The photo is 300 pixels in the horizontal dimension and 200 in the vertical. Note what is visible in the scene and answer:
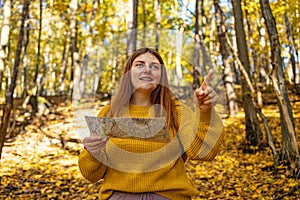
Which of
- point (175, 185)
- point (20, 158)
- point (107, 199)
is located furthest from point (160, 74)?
point (20, 158)

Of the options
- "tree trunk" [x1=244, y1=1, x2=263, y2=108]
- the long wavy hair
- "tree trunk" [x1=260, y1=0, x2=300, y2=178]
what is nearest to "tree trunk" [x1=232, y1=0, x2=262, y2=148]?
"tree trunk" [x1=244, y1=1, x2=263, y2=108]

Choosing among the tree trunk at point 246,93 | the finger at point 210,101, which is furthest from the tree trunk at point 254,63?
the finger at point 210,101

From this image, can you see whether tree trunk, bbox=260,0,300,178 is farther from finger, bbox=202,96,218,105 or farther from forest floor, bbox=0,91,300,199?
finger, bbox=202,96,218,105

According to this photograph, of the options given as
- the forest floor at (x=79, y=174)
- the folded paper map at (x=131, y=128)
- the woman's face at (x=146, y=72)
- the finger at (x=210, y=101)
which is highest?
the woman's face at (x=146, y=72)

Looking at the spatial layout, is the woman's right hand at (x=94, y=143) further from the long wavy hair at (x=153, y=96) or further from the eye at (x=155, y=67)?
the eye at (x=155, y=67)

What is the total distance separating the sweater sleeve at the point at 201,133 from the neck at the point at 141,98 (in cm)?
21

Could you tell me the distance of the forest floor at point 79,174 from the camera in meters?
5.08

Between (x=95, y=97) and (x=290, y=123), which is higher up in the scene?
(x=95, y=97)

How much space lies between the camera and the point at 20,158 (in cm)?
723

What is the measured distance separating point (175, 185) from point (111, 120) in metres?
0.44

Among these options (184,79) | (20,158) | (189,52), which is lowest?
(20,158)

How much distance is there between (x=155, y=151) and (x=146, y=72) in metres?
0.40

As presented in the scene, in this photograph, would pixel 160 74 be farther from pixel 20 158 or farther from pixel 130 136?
pixel 20 158

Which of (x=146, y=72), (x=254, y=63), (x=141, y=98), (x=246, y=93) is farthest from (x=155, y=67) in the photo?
(x=254, y=63)
